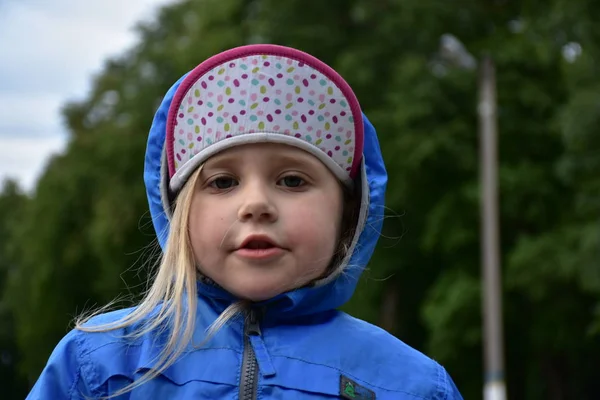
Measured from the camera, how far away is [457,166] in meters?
18.7

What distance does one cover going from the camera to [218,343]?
86.9 inches

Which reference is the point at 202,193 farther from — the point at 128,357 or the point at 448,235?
the point at 448,235

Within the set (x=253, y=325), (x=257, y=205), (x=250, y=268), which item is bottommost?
(x=253, y=325)

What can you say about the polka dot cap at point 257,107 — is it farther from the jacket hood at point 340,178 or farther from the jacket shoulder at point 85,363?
the jacket shoulder at point 85,363

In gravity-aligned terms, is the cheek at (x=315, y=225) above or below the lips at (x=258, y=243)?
above

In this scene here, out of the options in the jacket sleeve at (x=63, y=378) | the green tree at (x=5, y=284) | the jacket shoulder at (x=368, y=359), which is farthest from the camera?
the green tree at (x=5, y=284)

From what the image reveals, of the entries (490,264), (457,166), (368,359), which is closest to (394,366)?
(368,359)

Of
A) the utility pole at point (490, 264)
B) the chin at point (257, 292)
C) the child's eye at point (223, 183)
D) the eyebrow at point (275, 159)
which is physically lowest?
the chin at point (257, 292)

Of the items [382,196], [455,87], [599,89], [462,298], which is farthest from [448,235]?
[382,196]

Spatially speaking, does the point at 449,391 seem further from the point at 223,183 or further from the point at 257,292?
the point at 223,183

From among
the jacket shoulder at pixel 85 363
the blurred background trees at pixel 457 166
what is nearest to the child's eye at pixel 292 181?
the jacket shoulder at pixel 85 363

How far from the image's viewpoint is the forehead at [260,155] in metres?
2.28

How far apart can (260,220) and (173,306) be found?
0.24 m

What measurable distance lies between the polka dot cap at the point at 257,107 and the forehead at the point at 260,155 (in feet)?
0.05
